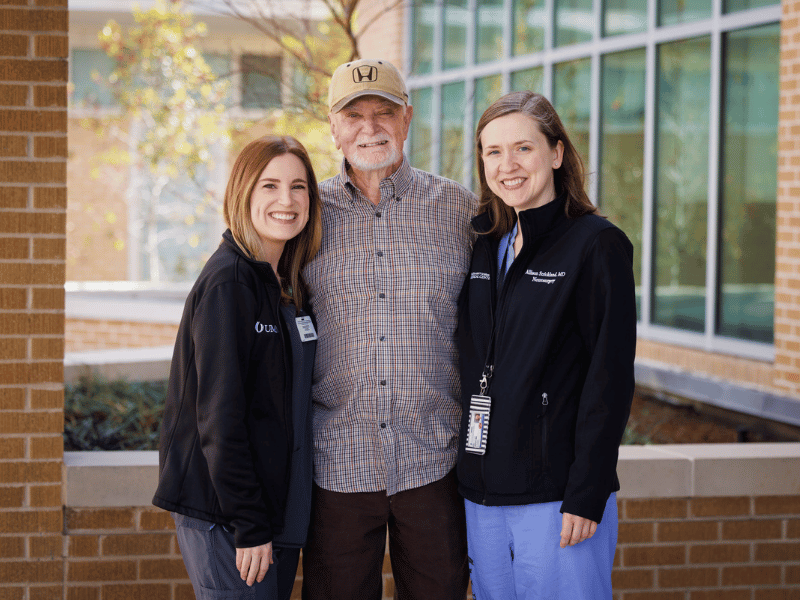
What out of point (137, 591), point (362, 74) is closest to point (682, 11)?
point (362, 74)

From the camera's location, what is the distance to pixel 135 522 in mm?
3545

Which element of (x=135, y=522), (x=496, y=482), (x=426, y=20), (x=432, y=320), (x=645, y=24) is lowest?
(x=135, y=522)

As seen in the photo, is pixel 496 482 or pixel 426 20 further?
pixel 426 20

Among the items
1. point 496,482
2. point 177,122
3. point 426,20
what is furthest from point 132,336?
point 496,482

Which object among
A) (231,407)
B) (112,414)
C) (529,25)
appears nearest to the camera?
(231,407)

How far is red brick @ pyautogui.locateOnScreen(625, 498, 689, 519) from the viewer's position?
12.2 feet

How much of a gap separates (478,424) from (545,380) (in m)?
0.25

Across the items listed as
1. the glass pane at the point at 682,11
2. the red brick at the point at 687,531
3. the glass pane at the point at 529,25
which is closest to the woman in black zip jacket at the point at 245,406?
the red brick at the point at 687,531

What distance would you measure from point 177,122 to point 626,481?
30.8 feet

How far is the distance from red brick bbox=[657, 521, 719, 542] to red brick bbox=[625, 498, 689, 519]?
0.04m

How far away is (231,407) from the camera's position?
2402mm

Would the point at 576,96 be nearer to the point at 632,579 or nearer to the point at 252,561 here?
the point at 632,579

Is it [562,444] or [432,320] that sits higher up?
[432,320]

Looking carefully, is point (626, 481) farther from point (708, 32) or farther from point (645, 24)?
point (645, 24)
